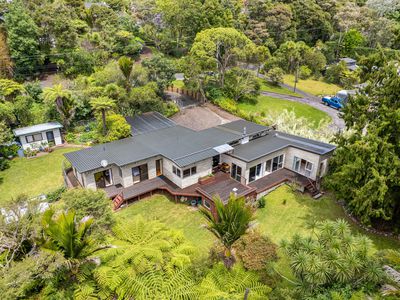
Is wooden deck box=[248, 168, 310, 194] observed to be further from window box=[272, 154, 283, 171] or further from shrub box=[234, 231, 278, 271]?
shrub box=[234, 231, 278, 271]

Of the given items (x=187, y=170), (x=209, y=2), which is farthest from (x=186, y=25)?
(x=187, y=170)

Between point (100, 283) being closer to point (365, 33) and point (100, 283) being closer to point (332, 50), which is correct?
point (332, 50)

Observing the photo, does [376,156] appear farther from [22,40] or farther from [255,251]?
[22,40]

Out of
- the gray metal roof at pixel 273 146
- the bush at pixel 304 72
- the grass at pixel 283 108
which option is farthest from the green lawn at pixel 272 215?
the bush at pixel 304 72

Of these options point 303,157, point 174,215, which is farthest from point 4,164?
point 303,157

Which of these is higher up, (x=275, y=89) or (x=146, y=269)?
(x=146, y=269)

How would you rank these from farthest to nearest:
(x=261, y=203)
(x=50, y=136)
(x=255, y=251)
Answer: (x=50, y=136) < (x=261, y=203) < (x=255, y=251)

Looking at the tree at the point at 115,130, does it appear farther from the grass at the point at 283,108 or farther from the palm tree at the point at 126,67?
the grass at the point at 283,108
